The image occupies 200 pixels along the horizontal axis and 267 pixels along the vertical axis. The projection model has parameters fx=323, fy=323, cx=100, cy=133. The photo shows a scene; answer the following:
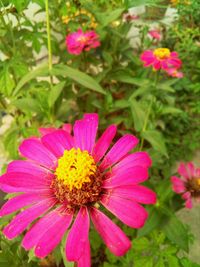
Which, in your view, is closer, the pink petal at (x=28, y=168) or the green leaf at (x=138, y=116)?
the pink petal at (x=28, y=168)

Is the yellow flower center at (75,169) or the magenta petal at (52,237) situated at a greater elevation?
the yellow flower center at (75,169)

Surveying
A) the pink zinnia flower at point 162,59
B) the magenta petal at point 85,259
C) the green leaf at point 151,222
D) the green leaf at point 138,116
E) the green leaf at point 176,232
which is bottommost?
the green leaf at point 176,232

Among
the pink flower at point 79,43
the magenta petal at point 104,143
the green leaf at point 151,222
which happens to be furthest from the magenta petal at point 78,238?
the pink flower at point 79,43

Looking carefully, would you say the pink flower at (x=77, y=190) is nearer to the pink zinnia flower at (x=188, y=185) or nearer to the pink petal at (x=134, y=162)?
the pink petal at (x=134, y=162)

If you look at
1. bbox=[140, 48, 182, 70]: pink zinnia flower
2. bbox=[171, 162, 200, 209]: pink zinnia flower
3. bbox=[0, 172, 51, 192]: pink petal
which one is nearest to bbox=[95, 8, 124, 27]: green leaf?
bbox=[140, 48, 182, 70]: pink zinnia flower

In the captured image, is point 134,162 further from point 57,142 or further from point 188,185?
point 188,185

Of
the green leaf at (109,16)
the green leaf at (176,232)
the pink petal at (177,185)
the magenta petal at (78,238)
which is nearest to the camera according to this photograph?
the magenta petal at (78,238)
